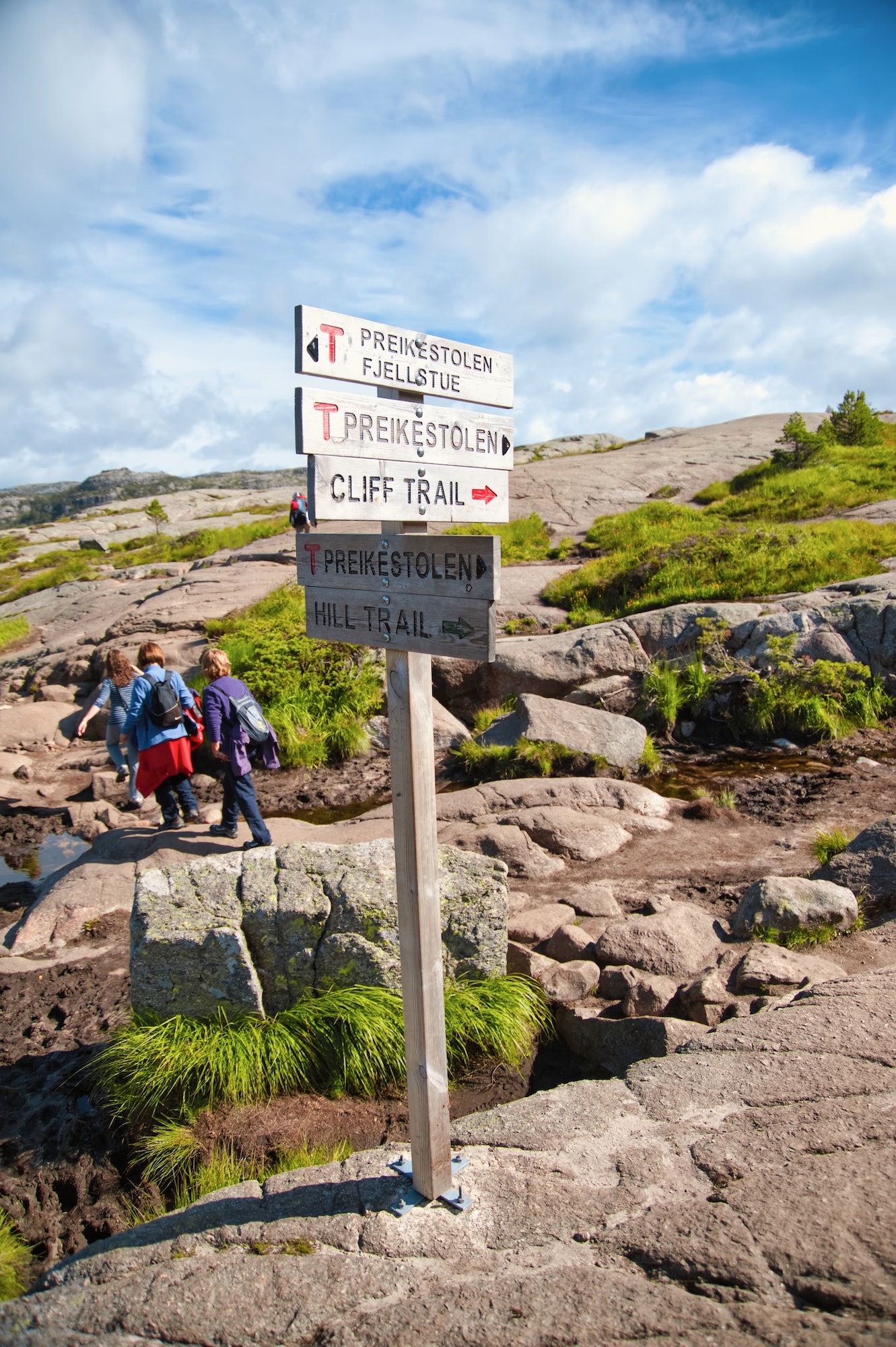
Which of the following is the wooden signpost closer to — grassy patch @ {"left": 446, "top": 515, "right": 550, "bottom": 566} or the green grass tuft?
the green grass tuft

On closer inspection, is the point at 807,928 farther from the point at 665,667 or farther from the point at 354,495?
the point at 665,667

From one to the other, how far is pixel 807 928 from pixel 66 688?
1310 centimetres

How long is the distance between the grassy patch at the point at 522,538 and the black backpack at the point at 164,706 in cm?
1116

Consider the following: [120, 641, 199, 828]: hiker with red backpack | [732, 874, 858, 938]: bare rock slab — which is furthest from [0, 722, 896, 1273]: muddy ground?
[120, 641, 199, 828]: hiker with red backpack

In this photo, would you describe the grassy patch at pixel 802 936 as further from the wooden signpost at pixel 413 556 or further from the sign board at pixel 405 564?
the sign board at pixel 405 564

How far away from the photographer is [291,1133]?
482 centimetres

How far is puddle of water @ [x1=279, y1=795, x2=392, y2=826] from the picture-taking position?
10.4 meters

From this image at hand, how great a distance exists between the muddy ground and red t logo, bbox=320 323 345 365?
4.07 meters

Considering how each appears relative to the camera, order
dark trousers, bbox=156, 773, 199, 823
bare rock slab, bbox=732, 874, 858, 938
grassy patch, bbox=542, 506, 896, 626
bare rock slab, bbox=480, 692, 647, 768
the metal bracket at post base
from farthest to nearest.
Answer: grassy patch, bbox=542, 506, 896, 626 → bare rock slab, bbox=480, 692, 647, 768 → dark trousers, bbox=156, 773, 199, 823 → bare rock slab, bbox=732, 874, 858, 938 → the metal bracket at post base

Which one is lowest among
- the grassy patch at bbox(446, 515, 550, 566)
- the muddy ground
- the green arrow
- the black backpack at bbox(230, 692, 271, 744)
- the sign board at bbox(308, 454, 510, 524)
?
the muddy ground

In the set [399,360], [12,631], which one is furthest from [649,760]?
[12,631]

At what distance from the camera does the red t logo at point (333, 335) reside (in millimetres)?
3293

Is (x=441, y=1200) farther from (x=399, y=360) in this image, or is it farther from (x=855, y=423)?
(x=855, y=423)

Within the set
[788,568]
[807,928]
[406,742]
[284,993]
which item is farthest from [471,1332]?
[788,568]
